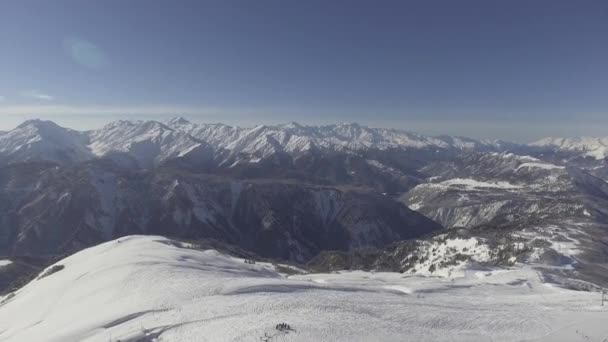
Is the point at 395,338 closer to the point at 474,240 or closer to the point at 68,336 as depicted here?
the point at 68,336

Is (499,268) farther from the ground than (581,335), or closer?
closer

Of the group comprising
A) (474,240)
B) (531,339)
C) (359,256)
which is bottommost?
(359,256)

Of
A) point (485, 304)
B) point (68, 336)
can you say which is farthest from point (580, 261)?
point (68, 336)

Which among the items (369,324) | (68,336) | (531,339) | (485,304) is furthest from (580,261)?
(68,336)

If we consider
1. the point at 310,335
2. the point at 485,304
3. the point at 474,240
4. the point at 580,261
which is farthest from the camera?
the point at 474,240

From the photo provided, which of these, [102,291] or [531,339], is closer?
[531,339]

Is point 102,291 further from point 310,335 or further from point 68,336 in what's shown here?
point 310,335

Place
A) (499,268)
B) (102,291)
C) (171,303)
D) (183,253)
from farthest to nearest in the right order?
1. (499,268)
2. (183,253)
3. (102,291)
4. (171,303)
